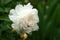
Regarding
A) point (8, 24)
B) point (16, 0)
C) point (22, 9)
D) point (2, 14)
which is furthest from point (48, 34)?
point (16, 0)

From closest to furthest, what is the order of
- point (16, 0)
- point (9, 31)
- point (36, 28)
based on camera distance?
point (36, 28) → point (9, 31) → point (16, 0)

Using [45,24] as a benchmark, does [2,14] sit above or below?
above

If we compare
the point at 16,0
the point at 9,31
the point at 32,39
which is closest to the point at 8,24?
the point at 9,31

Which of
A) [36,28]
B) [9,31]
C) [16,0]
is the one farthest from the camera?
[16,0]

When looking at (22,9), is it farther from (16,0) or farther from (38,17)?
(16,0)

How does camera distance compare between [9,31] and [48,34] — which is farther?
[9,31]

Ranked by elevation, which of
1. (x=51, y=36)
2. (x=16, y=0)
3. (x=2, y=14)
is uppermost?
(x=16, y=0)
